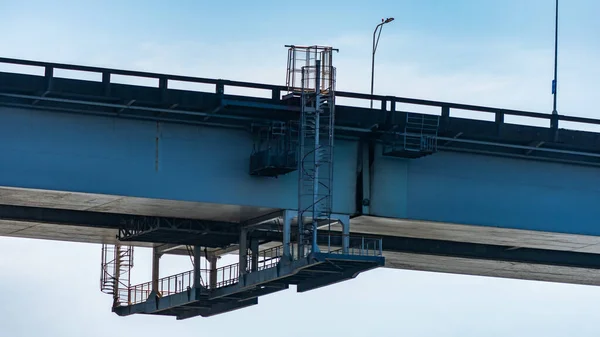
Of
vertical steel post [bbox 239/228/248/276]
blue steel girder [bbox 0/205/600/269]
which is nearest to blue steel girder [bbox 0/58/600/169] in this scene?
blue steel girder [bbox 0/205/600/269]

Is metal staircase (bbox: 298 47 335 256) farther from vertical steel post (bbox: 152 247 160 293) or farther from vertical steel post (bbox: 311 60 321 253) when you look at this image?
vertical steel post (bbox: 152 247 160 293)

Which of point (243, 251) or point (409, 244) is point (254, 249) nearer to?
point (243, 251)

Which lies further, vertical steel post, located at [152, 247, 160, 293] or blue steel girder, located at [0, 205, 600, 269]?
vertical steel post, located at [152, 247, 160, 293]

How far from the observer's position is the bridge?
58656 millimetres

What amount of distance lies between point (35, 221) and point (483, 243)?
19.7 metres

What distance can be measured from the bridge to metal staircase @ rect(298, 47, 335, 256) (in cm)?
7

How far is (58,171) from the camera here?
191 feet

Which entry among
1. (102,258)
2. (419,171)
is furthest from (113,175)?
(102,258)

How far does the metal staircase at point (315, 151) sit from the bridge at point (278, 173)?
73 mm

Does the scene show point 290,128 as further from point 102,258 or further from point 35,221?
point 102,258

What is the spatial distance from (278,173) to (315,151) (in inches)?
64.1

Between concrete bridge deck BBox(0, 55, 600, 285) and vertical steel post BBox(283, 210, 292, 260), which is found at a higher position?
concrete bridge deck BBox(0, 55, 600, 285)

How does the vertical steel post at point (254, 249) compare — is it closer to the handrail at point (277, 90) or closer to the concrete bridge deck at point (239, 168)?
the concrete bridge deck at point (239, 168)

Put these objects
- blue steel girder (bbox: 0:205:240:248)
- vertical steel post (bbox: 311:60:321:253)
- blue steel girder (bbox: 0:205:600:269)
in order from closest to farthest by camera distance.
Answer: vertical steel post (bbox: 311:60:321:253) → blue steel girder (bbox: 0:205:240:248) → blue steel girder (bbox: 0:205:600:269)
